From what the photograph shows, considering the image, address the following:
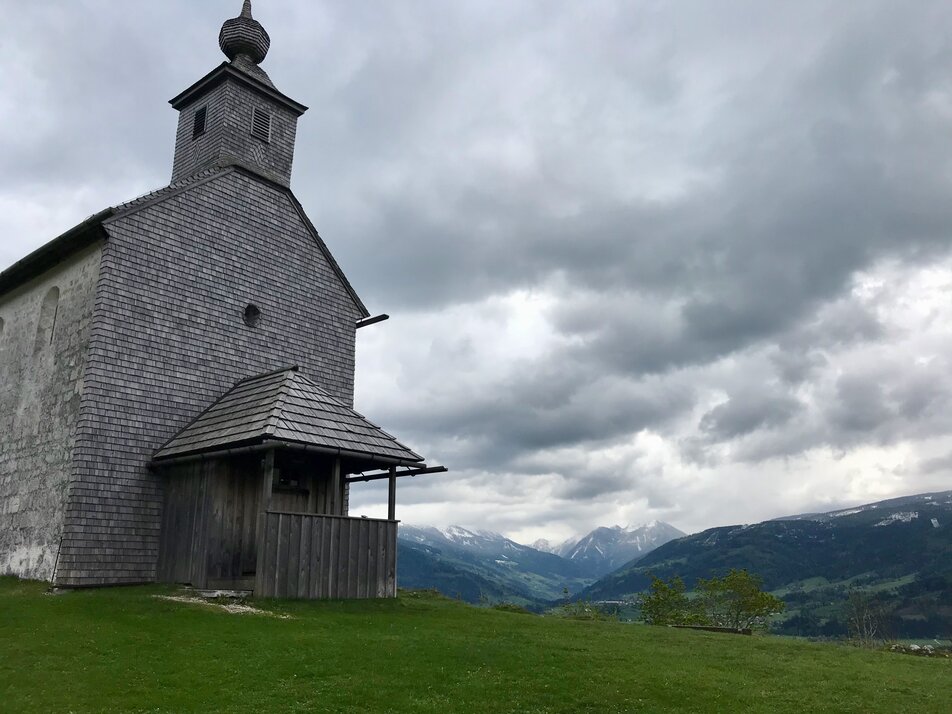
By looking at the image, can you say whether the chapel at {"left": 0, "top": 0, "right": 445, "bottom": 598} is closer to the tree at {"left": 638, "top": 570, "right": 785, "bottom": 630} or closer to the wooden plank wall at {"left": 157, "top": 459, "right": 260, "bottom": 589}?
the wooden plank wall at {"left": 157, "top": 459, "right": 260, "bottom": 589}

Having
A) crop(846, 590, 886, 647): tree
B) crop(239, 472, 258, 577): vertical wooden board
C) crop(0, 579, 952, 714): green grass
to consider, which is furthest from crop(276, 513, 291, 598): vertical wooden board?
crop(846, 590, 886, 647): tree

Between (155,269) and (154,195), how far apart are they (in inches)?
87.7

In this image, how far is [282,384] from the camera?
2016 cm

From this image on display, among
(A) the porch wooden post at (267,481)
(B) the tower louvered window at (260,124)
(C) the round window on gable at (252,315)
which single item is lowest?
(A) the porch wooden post at (267,481)

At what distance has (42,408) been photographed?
70.4ft

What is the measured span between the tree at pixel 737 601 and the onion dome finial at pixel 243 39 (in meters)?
35.3

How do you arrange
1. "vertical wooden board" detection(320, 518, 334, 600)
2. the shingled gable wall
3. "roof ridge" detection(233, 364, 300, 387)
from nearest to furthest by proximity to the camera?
"vertical wooden board" detection(320, 518, 334, 600) → the shingled gable wall → "roof ridge" detection(233, 364, 300, 387)

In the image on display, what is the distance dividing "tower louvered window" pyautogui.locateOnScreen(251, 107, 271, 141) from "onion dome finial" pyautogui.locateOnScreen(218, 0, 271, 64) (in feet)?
9.34

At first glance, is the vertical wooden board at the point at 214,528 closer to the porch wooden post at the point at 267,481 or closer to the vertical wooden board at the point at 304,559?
the porch wooden post at the point at 267,481

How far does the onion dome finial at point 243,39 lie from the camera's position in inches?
1089

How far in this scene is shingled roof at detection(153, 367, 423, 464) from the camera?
18.1 meters

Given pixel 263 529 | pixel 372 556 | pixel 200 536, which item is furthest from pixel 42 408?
pixel 372 556

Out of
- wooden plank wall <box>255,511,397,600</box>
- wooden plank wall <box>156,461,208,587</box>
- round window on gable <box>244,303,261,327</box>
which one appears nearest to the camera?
wooden plank wall <box>255,511,397,600</box>

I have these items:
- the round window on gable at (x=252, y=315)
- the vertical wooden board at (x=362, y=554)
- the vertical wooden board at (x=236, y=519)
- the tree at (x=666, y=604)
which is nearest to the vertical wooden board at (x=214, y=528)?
the vertical wooden board at (x=236, y=519)
